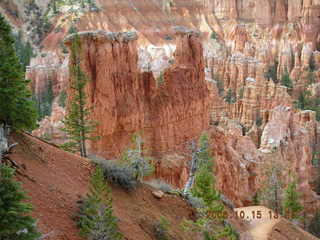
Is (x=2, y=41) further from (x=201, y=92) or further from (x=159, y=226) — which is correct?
(x=201, y=92)

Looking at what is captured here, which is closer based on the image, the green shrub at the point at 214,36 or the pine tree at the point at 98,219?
the pine tree at the point at 98,219

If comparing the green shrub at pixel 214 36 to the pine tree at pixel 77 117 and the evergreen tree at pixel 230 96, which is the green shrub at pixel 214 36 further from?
the pine tree at pixel 77 117

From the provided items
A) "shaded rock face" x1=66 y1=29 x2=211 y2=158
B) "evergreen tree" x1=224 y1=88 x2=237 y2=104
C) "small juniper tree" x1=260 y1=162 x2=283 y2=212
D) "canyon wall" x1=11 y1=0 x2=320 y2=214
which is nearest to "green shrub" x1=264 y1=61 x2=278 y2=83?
"canyon wall" x1=11 y1=0 x2=320 y2=214

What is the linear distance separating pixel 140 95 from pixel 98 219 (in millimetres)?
15941

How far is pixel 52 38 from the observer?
78.4 metres

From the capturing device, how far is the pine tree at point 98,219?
37.5ft

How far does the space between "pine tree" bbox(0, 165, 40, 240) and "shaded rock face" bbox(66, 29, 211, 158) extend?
15482 mm

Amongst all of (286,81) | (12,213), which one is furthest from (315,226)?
(286,81)

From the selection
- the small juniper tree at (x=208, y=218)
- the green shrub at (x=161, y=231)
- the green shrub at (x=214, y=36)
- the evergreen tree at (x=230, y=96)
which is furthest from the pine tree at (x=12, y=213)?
the green shrub at (x=214, y=36)

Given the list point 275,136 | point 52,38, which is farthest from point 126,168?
point 52,38

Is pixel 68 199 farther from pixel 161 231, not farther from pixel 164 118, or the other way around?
pixel 164 118

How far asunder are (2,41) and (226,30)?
80.6 m

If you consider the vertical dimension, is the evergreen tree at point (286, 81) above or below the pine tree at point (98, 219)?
below

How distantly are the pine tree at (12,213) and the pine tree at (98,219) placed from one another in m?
2.59
